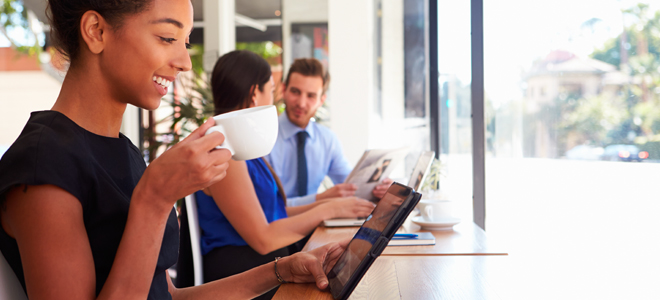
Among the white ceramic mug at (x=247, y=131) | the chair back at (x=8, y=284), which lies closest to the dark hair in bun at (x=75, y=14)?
the white ceramic mug at (x=247, y=131)

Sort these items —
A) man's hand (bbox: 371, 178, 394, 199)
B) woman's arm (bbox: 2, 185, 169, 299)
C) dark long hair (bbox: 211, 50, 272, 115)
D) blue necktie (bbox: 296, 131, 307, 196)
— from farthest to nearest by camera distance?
1. blue necktie (bbox: 296, 131, 307, 196)
2. man's hand (bbox: 371, 178, 394, 199)
3. dark long hair (bbox: 211, 50, 272, 115)
4. woman's arm (bbox: 2, 185, 169, 299)

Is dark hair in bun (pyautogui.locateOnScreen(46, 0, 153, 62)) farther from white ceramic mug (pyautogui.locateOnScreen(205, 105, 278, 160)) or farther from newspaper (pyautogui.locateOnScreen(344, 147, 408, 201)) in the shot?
newspaper (pyautogui.locateOnScreen(344, 147, 408, 201))

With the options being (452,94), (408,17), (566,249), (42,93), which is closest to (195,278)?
(566,249)

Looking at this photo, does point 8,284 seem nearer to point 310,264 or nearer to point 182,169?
point 182,169

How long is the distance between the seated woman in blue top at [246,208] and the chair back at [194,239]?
0.12ft

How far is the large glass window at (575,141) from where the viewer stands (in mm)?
1330

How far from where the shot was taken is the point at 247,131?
81 cm

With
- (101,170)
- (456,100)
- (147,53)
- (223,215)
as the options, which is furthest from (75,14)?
(456,100)

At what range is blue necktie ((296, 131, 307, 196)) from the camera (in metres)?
3.04

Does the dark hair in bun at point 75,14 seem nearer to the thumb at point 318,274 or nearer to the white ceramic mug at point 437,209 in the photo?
the thumb at point 318,274

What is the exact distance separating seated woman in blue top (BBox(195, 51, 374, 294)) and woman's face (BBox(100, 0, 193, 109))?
30.2 inches

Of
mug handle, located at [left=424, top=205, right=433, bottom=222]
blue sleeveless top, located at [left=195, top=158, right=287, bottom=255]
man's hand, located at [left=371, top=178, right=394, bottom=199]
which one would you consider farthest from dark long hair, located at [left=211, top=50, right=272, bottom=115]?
mug handle, located at [left=424, top=205, right=433, bottom=222]

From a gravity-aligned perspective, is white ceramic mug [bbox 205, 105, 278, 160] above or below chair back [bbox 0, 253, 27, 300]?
above

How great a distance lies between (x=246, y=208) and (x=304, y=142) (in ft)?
5.20
